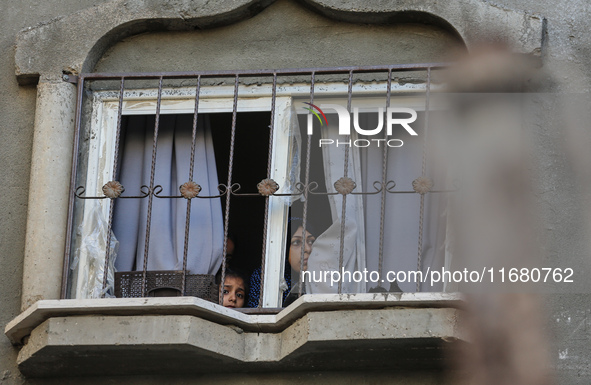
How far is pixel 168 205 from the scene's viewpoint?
6.62 metres

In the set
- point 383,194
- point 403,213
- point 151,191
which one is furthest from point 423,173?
point 151,191

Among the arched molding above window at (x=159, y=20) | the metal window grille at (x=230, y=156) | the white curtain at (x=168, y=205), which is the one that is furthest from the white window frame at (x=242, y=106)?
the arched molding above window at (x=159, y=20)

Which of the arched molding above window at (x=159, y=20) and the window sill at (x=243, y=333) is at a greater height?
the arched molding above window at (x=159, y=20)

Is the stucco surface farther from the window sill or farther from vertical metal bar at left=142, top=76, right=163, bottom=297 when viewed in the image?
vertical metal bar at left=142, top=76, right=163, bottom=297

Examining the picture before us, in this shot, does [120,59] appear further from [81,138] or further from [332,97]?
[332,97]

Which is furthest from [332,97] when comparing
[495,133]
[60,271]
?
[60,271]

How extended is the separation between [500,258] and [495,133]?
2.43 feet

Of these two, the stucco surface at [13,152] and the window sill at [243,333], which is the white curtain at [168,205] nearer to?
the stucco surface at [13,152]

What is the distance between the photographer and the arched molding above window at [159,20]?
640 cm

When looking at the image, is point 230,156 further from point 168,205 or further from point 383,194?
point 383,194

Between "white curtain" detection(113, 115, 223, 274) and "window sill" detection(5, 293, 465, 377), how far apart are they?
867 millimetres

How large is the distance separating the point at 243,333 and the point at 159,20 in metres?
2.11


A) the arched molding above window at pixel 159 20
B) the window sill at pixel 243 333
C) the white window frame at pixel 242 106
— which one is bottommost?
the window sill at pixel 243 333

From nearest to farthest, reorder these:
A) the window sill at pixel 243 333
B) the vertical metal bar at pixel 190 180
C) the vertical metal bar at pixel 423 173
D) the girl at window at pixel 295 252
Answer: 1. the window sill at pixel 243 333
2. the vertical metal bar at pixel 423 173
3. the vertical metal bar at pixel 190 180
4. the girl at window at pixel 295 252
